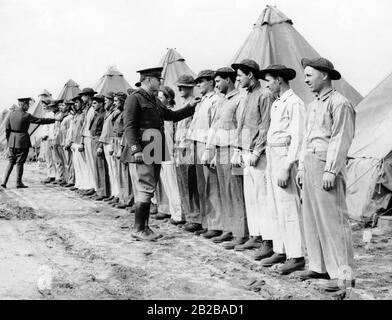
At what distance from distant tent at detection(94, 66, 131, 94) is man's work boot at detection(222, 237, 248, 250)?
45.0 ft

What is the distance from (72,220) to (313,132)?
4656 mm

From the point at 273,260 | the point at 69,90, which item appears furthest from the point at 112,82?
the point at 273,260

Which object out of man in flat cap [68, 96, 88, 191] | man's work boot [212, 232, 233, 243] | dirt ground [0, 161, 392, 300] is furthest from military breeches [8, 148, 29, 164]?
man's work boot [212, 232, 233, 243]

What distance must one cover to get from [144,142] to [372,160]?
340 centimetres

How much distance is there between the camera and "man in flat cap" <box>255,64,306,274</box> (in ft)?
16.6

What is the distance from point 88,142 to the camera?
1096cm

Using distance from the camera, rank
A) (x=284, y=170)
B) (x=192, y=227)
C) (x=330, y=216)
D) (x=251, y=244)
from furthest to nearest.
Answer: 1. (x=192, y=227)
2. (x=251, y=244)
3. (x=284, y=170)
4. (x=330, y=216)

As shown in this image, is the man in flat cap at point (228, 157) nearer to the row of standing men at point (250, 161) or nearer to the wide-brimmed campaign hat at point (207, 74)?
the row of standing men at point (250, 161)

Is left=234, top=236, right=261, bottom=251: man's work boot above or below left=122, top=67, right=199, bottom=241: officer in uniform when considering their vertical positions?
below

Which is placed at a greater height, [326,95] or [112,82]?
[112,82]

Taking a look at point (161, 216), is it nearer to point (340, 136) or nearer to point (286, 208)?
point (286, 208)

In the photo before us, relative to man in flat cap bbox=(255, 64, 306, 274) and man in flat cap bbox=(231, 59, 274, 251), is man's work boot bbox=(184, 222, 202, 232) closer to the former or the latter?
man in flat cap bbox=(231, 59, 274, 251)

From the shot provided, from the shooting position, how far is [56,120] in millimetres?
13000

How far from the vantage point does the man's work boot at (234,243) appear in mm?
6121
